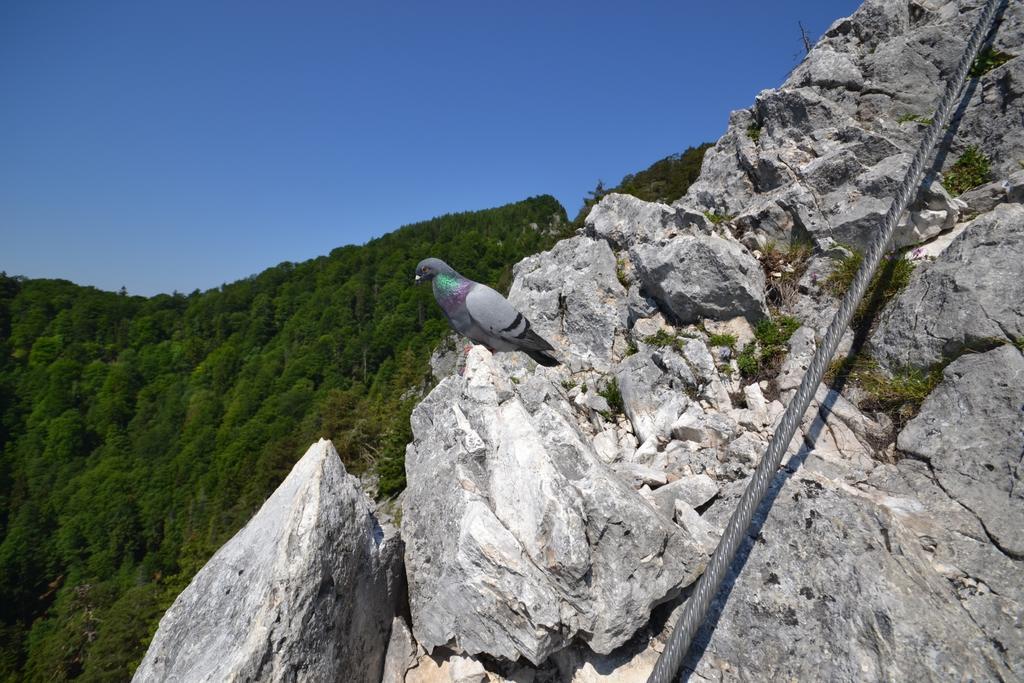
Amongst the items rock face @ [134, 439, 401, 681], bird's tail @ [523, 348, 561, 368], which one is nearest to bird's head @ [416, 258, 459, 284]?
bird's tail @ [523, 348, 561, 368]

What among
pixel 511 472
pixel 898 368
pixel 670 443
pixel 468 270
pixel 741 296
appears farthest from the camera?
pixel 468 270

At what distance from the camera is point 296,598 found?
3727 mm

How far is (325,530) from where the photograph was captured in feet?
13.3

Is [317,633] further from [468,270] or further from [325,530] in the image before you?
[468,270]

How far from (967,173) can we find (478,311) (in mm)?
8207

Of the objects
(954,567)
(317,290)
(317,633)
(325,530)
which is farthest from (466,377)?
(317,290)

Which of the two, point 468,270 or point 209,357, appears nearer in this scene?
point 468,270

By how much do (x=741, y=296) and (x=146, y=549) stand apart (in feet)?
326

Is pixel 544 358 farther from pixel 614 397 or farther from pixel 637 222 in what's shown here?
pixel 637 222

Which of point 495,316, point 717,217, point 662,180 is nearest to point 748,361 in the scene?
point 495,316

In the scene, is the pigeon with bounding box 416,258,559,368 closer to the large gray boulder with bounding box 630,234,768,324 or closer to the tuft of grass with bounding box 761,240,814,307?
the large gray boulder with bounding box 630,234,768,324

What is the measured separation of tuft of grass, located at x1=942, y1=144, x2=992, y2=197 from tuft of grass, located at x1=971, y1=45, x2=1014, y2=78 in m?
1.49

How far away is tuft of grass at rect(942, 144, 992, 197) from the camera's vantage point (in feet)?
22.5

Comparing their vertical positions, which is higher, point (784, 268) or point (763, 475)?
point (784, 268)
